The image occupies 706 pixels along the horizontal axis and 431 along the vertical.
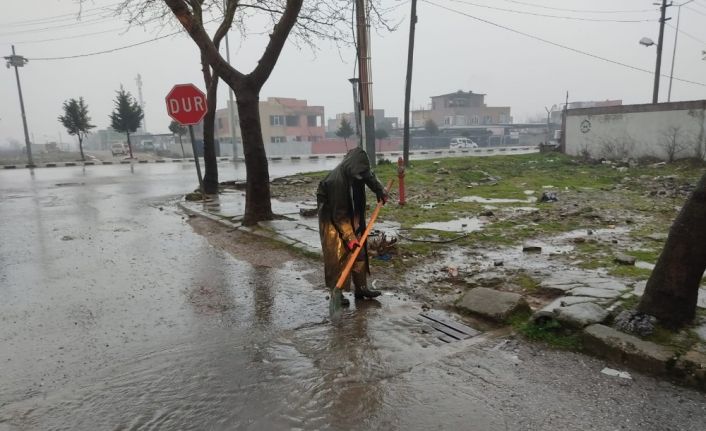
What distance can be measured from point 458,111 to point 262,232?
266ft

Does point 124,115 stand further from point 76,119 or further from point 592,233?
point 592,233

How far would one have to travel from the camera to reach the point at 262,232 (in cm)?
849

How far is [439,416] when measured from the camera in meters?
3.00

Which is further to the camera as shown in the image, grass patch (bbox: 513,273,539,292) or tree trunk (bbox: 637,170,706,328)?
grass patch (bbox: 513,273,539,292)

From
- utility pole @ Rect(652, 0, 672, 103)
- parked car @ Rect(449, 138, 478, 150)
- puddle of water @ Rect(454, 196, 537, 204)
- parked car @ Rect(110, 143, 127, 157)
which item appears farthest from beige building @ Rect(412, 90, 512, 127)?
puddle of water @ Rect(454, 196, 537, 204)

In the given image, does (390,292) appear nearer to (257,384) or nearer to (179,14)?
(257,384)

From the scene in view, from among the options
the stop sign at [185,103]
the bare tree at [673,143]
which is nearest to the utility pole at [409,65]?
the bare tree at [673,143]

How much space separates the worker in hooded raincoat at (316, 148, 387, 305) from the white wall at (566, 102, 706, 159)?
717 inches

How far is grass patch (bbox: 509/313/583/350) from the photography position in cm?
383

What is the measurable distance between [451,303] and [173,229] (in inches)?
256

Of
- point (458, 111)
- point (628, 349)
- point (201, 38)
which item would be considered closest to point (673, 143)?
point (201, 38)

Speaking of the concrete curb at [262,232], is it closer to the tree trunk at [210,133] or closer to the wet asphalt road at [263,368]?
the wet asphalt road at [263,368]

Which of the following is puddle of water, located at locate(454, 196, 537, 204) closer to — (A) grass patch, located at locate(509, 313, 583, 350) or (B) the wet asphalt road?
(B) the wet asphalt road

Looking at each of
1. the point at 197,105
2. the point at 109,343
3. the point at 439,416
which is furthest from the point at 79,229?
the point at 439,416
